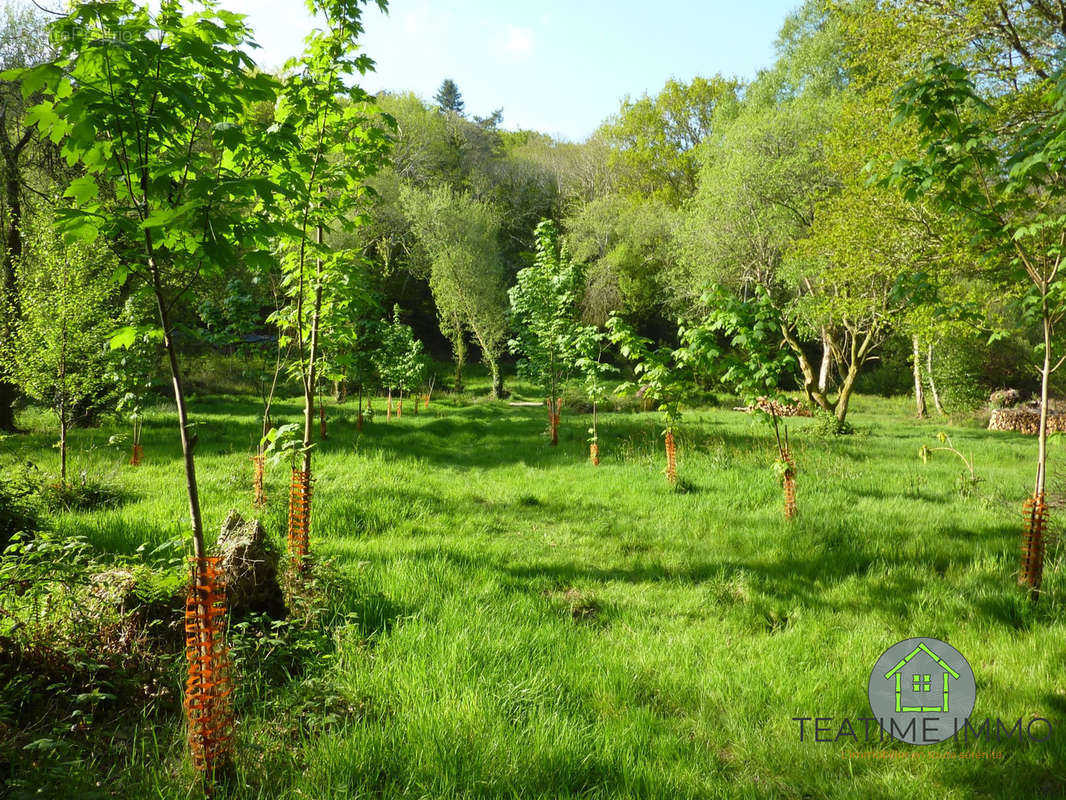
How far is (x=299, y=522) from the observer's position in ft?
17.1

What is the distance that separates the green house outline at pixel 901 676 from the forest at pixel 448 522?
0.30 feet

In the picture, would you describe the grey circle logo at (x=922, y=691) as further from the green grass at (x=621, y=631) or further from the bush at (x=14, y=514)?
the bush at (x=14, y=514)

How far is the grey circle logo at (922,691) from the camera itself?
3188 mm

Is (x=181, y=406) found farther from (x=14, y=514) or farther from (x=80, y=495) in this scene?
(x=80, y=495)

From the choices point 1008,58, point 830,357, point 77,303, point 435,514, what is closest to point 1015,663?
point 435,514

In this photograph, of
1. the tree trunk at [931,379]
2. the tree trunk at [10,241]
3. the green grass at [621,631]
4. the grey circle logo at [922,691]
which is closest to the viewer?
the green grass at [621,631]

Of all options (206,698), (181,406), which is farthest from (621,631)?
(181,406)

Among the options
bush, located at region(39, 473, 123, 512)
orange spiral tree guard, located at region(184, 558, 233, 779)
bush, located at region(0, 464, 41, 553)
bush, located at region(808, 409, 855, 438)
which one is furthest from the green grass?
bush, located at region(808, 409, 855, 438)

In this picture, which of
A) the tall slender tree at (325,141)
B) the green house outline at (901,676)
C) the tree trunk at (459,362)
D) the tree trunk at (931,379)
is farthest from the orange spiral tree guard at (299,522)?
the tree trunk at (459,362)

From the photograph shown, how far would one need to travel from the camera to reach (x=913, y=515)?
710 centimetres

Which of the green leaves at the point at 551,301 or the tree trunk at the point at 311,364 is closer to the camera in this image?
the tree trunk at the point at 311,364

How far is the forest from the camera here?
2670mm

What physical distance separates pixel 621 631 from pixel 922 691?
2044 mm

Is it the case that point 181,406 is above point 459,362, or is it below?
below
